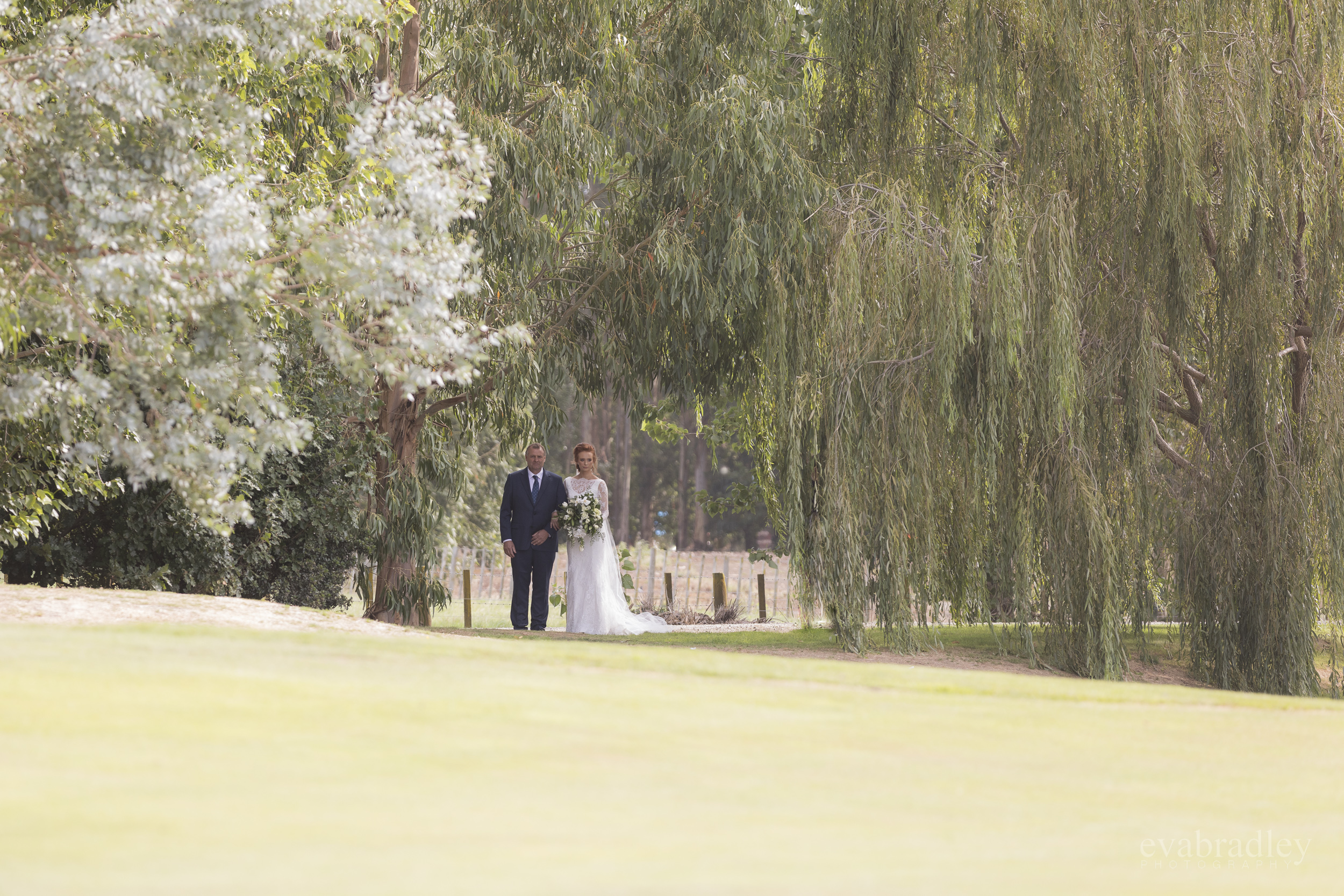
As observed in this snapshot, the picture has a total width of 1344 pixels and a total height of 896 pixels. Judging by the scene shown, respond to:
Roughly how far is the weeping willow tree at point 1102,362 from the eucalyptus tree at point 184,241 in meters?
4.23

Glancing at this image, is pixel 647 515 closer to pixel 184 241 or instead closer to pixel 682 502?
pixel 682 502

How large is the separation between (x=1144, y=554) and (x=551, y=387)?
6.43 meters

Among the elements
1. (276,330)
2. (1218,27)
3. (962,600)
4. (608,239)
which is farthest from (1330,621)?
(276,330)

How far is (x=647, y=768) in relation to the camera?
4.99 metres

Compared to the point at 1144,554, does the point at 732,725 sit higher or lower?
lower

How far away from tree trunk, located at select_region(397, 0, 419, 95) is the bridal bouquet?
4.98m

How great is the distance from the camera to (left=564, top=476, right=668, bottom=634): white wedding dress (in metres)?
14.3

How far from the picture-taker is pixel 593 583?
1447 cm

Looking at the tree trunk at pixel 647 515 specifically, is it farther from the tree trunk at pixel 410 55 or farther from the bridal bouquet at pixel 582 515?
the bridal bouquet at pixel 582 515

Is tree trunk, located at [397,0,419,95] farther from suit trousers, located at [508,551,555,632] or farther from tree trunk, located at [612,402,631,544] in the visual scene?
tree trunk, located at [612,402,631,544]

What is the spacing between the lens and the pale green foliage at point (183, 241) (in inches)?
328

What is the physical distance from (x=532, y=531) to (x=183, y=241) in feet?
17.7

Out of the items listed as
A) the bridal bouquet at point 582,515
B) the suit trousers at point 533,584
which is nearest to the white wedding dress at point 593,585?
the bridal bouquet at point 582,515

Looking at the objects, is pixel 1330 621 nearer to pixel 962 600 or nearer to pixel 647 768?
pixel 962 600
